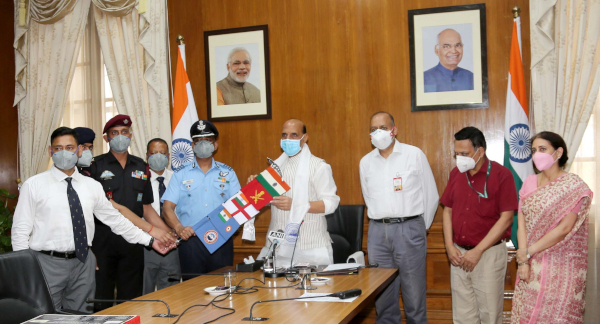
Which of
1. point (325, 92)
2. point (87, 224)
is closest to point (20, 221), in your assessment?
point (87, 224)

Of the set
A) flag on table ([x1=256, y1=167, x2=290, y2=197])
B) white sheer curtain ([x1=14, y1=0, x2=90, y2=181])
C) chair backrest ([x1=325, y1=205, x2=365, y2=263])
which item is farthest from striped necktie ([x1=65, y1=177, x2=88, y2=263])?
white sheer curtain ([x1=14, y1=0, x2=90, y2=181])

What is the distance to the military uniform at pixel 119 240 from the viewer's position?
3.73 meters

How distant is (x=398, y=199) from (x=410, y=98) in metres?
1.15

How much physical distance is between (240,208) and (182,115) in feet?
5.91

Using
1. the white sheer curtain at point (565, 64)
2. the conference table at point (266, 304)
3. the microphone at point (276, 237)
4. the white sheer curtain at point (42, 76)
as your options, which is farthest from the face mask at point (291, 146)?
the white sheer curtain at point (42, 76)

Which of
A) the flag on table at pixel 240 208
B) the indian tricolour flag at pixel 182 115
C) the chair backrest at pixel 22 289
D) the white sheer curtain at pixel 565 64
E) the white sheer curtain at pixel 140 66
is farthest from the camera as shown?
the white sheer curtain at pixel 140 66

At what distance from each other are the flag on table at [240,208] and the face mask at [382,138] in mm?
1123

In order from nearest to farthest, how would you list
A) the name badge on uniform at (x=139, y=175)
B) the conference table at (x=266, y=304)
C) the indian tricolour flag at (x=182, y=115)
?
the conference table at (x=266, y=304)
the name badge on uniform at (x=139, y=175)
the indian tricolour flag at (x=182, y=115)

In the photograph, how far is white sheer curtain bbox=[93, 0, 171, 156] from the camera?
5043 millimetres

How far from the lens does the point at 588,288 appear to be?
412cm

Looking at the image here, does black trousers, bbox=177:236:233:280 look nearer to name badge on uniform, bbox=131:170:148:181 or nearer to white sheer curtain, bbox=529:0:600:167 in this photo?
name badge on uniform, bbox=131:170:148:181

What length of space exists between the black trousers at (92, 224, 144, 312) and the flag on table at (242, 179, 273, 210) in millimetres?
A: 1157

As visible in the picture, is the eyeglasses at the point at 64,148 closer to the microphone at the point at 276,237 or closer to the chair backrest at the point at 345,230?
the microphone at the point at 276,237

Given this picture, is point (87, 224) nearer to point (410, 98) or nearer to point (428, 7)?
point (410, 98)
